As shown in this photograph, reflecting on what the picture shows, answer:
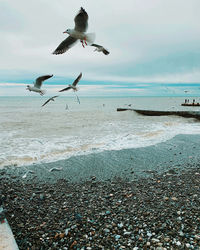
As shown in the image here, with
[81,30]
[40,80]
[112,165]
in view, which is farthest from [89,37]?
[112,165]

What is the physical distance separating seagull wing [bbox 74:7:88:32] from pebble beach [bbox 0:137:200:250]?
14.6 ft

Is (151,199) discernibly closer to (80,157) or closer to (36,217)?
(36,217)

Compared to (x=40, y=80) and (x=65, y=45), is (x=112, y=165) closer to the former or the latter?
(x=40, y=80)

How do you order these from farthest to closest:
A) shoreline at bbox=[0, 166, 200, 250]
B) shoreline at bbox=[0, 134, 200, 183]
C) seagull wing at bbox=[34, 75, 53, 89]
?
shoreline at bbox=[0, 134, 200, 183]
seagull wing at bbox=[34, 75, 53, 89]
shoreline at bbox=[0, 166, 200, 250]

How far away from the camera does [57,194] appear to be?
620cm

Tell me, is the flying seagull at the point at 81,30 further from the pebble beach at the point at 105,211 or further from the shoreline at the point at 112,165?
the shoreline at the point at 112,165

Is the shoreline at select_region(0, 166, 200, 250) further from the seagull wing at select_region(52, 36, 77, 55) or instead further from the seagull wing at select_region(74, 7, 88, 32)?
the seagull wing at select_region(74, 7, 88, 32)

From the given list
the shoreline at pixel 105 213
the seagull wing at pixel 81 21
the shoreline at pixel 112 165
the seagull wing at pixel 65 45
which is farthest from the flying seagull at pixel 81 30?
the shoreline at pixel 112 165

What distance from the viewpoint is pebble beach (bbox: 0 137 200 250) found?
407 cm

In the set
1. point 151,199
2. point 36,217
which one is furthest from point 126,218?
point 36,217

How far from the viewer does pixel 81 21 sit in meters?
4.24

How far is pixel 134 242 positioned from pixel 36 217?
2.49m

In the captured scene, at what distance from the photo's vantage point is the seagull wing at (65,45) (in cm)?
520

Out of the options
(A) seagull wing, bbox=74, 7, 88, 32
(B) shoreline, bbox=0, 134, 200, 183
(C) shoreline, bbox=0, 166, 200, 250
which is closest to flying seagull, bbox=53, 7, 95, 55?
(A) seagull wing, bbox=74, 7, 88, 32
